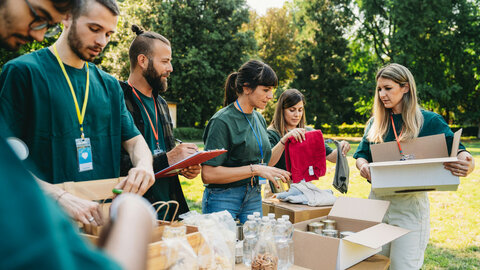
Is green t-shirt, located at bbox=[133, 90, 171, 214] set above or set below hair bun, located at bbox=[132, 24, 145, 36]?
below

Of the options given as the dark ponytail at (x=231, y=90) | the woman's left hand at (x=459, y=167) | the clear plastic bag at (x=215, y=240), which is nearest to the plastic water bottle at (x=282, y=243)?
the clear plastic bag at (x=215, y=240)

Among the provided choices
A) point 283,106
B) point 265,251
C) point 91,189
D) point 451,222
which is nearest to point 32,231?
point 91,189

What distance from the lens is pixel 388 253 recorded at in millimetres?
2701

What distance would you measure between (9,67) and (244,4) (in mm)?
26183

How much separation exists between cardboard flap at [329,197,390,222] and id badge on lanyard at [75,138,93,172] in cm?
178

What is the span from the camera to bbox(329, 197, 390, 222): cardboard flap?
8.02ft

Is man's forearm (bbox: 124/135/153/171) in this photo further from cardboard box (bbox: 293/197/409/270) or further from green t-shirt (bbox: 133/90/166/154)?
cardboard box (bbox: 293/197/409/270)

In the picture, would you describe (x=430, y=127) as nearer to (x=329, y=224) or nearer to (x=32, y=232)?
(x=329, y=224)

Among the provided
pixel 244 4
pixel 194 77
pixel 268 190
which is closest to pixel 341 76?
pixel 244 4

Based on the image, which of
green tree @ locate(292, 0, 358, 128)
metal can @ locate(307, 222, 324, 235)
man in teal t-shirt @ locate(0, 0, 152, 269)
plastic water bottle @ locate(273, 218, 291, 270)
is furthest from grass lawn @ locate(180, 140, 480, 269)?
green tree @ locate(292, 0, 358, 128)

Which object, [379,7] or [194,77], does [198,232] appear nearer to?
[194,77]

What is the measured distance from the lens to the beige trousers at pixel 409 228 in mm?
2594

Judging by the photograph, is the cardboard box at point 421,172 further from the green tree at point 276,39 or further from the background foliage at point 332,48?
the green tree at point 276,39

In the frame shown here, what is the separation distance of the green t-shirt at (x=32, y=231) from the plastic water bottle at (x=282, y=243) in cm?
164
